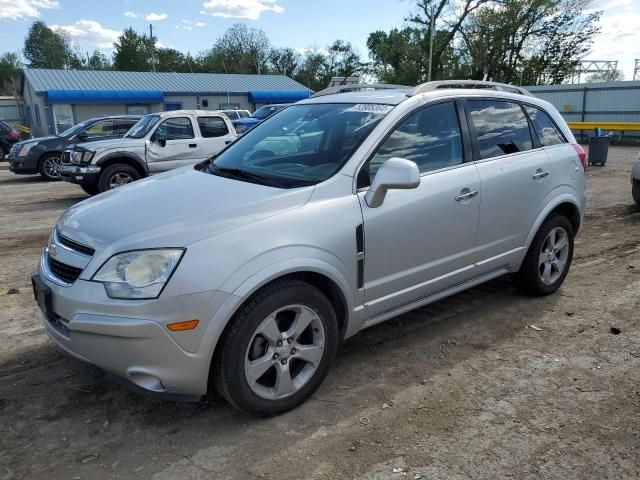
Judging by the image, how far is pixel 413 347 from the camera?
12.7 feet

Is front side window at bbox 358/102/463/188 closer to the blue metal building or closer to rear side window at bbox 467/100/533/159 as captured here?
rear side window at bbox 467/100/533/159

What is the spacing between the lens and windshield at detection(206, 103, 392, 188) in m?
3.36

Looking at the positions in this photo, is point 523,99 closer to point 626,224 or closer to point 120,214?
point 120,214

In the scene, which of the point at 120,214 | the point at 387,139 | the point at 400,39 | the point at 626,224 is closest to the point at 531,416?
the point at 387,139

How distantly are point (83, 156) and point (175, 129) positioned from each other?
1.81 metres

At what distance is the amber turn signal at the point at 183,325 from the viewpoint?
254 cm

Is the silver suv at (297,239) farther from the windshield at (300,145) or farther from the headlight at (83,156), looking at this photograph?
the headlight at (83,156)

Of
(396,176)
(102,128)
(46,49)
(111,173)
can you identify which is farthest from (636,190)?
(46,49)

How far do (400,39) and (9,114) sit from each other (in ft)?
120

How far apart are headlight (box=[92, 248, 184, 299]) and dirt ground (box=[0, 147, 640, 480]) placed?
863 millimetres

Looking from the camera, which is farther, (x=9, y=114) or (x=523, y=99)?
(x=9, y=114)

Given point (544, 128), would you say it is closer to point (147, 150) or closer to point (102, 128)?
point (147, 150)

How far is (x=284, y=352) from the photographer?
2.94 metres

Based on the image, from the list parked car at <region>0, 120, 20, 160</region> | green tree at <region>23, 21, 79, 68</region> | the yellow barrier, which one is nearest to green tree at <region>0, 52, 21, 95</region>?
green tree at <region>23, 21, 79, 68</region>
